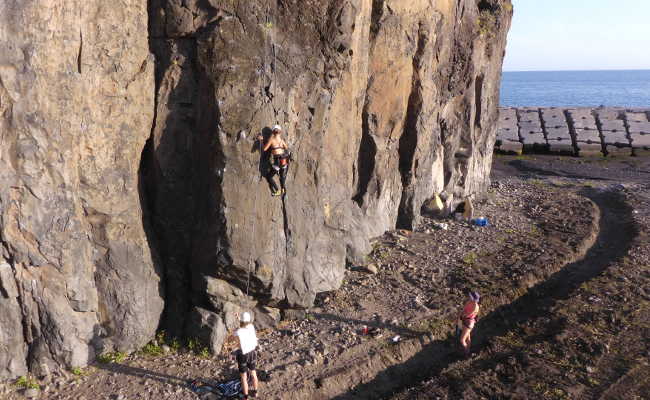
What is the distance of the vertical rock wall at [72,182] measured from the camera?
9.91 meters

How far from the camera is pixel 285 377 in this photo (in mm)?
11828

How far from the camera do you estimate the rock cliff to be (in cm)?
1027

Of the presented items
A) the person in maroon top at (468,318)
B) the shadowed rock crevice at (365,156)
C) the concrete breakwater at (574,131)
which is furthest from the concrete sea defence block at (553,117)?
the person in maroon top at (468,318)

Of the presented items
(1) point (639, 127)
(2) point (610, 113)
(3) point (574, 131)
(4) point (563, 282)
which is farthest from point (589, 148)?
(4) point (563, 282)

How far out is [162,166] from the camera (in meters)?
12.5

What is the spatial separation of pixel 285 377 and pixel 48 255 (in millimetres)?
5747

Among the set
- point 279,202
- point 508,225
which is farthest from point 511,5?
point 279,202

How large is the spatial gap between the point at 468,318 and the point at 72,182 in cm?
983

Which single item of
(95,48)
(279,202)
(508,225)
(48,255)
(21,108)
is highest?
(95,48)

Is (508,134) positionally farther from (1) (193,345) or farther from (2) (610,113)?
(1) (193,345)

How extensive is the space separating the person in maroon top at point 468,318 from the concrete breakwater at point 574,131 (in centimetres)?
2876

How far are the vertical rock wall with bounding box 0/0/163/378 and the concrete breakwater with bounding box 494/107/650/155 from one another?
3292 centimetres

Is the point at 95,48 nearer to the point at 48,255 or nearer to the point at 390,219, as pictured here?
the point at 48,255

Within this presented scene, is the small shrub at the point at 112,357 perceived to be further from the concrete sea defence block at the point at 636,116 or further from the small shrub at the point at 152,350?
the concrete sea defence block at the point at 636,116
